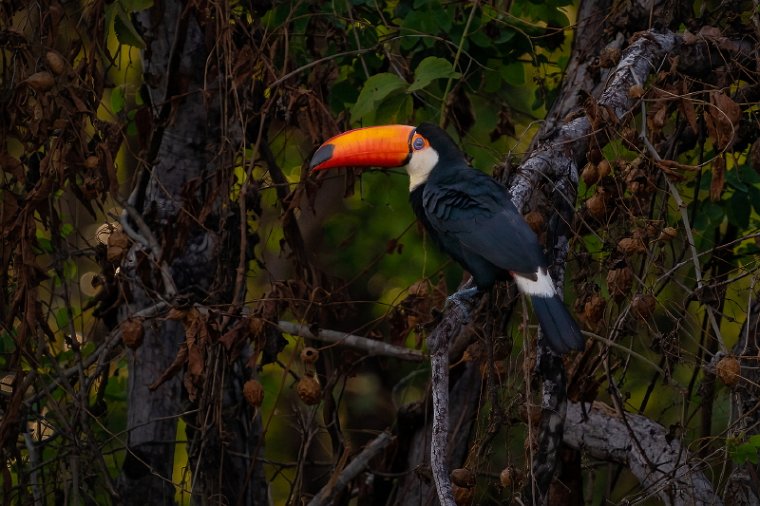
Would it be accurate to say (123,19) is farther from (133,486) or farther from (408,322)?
(133,486)

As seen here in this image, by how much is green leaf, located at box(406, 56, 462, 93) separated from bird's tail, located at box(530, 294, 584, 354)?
0.78 meters

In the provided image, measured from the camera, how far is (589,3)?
159 inches

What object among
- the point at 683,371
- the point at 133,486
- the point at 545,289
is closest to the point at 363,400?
the point at 683,371

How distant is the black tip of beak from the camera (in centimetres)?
355

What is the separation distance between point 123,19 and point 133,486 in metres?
1.76

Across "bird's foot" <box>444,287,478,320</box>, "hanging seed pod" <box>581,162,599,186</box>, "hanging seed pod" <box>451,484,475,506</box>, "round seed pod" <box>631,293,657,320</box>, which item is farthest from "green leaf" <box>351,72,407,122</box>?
"hanging seed pod" <box>451,484,475,506</box>

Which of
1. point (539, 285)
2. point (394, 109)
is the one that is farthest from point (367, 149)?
point (539, 285)

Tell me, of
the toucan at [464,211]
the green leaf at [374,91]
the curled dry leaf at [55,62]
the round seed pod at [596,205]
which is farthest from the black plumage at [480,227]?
the curled dry leaf at [55,62]

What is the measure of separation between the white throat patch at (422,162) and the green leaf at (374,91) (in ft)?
1.45

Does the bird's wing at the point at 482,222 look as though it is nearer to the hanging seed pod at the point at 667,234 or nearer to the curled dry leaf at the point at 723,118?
the hanging seed pod at the point at 667,234

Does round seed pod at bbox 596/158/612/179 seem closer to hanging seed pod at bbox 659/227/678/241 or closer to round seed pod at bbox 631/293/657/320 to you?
hanging seed pod at bbox 659/227/678/241

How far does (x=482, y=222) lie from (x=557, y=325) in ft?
2.02

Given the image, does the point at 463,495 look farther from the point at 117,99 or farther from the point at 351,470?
the point at 117,99

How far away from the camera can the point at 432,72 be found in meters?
3.42
